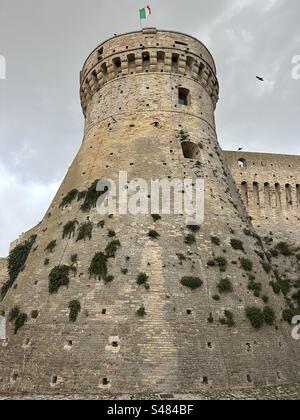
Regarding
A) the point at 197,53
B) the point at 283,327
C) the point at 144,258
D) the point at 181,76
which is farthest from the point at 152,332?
the point at 197,53

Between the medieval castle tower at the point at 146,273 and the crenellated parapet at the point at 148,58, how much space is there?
59 mm

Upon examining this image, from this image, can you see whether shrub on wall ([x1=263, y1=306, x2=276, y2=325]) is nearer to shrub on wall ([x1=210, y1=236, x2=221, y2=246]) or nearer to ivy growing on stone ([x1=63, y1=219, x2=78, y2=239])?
shrub on wall ([x1=210, y1=236, x2=221, y2=246])

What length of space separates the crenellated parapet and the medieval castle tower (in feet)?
0.19

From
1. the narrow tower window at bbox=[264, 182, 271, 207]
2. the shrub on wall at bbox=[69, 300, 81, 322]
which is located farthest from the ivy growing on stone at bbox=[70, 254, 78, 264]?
the narrow tower window at bbox=[264, 182, 271, 207]

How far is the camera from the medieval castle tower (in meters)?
10.2

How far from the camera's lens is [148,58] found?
704 inches

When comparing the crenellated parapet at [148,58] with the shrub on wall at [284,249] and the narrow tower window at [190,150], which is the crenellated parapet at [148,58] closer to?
the narrow tower window at [190,150]

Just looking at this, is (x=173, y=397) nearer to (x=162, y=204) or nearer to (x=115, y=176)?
(x=162, y=204)

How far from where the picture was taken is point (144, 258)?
1223 centimetres

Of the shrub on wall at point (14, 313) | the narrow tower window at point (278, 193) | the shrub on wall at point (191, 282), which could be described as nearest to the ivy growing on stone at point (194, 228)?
the shrub on wall at point (191, 282)

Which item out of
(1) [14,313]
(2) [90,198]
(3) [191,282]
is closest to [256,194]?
(2) [90,198]

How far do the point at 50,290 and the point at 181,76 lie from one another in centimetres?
1125

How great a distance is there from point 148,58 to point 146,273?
416 inches

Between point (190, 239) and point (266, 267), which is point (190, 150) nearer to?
point (190, 239)
